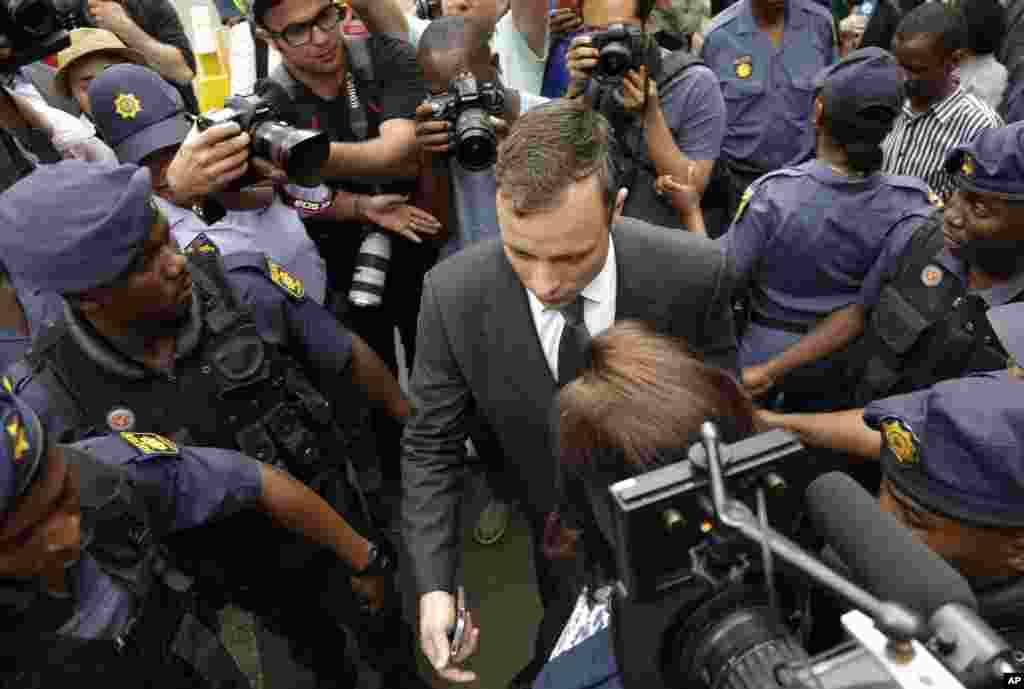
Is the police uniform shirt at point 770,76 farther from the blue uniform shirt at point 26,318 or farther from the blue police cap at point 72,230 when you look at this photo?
the blue uniform shirt at point 26,318

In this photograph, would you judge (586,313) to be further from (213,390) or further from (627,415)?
(213,390)

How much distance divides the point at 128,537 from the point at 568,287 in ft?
3.15

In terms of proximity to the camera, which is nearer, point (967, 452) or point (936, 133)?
point (967, 452)

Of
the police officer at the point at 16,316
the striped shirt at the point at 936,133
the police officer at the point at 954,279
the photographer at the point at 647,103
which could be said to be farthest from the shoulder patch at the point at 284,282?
the striped shirt at the point at 936,133

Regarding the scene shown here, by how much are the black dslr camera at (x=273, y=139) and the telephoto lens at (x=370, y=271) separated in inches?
20.4

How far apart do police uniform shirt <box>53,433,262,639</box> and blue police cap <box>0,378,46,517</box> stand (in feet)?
0.56

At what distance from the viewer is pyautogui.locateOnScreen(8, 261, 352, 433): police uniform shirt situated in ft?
5.35

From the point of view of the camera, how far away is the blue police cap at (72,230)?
1.54 meters

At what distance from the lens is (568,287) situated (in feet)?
4.94

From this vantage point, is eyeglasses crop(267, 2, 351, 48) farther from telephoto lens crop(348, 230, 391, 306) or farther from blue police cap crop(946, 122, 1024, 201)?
blue police cap crop(946, 122, 1024, 201)

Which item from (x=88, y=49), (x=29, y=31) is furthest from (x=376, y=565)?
(x=88, y=49)

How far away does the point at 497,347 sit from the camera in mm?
1630

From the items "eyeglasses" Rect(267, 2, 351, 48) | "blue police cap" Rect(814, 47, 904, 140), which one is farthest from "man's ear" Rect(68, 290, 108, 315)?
"blue police cap" Rect(814, 47, 904, 140)

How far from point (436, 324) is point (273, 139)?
802mm
